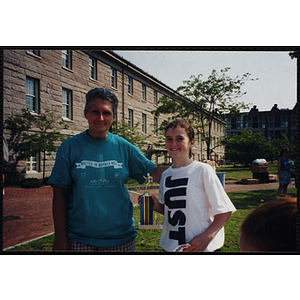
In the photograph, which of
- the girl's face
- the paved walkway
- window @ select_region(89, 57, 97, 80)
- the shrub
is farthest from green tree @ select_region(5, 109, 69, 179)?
the girl's face

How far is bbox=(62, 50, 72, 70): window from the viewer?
2.93 meters

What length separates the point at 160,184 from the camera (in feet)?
7.05

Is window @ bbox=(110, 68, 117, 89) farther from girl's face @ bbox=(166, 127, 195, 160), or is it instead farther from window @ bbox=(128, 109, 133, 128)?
girl's face @ bbox=(166, 127, 195, 160)

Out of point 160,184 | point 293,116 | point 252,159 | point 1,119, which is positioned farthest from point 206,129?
point 1,119

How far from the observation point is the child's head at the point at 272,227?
918 millimetres

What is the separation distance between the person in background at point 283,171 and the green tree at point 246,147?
8.8 inches

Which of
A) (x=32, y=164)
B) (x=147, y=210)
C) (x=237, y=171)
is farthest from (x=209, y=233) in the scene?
(x=32, y=164)

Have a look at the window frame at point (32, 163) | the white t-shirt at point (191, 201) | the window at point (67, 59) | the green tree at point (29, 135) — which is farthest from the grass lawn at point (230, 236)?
the window at point (67, 59)

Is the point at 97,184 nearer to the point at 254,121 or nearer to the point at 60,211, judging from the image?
the point at 60,211

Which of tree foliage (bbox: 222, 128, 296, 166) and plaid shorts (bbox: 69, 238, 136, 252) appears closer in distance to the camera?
plaid shorts (bbox: 69, 238, 136, 252)

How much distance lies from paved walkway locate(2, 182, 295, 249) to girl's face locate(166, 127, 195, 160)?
4.77 feet

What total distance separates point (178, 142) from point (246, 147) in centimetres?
165

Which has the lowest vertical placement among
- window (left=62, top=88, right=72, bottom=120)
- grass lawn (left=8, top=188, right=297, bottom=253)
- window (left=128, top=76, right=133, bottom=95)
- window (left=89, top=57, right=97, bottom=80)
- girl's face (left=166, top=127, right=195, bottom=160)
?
grass lawn (left=8, top=188, right=297, bottom=253)
